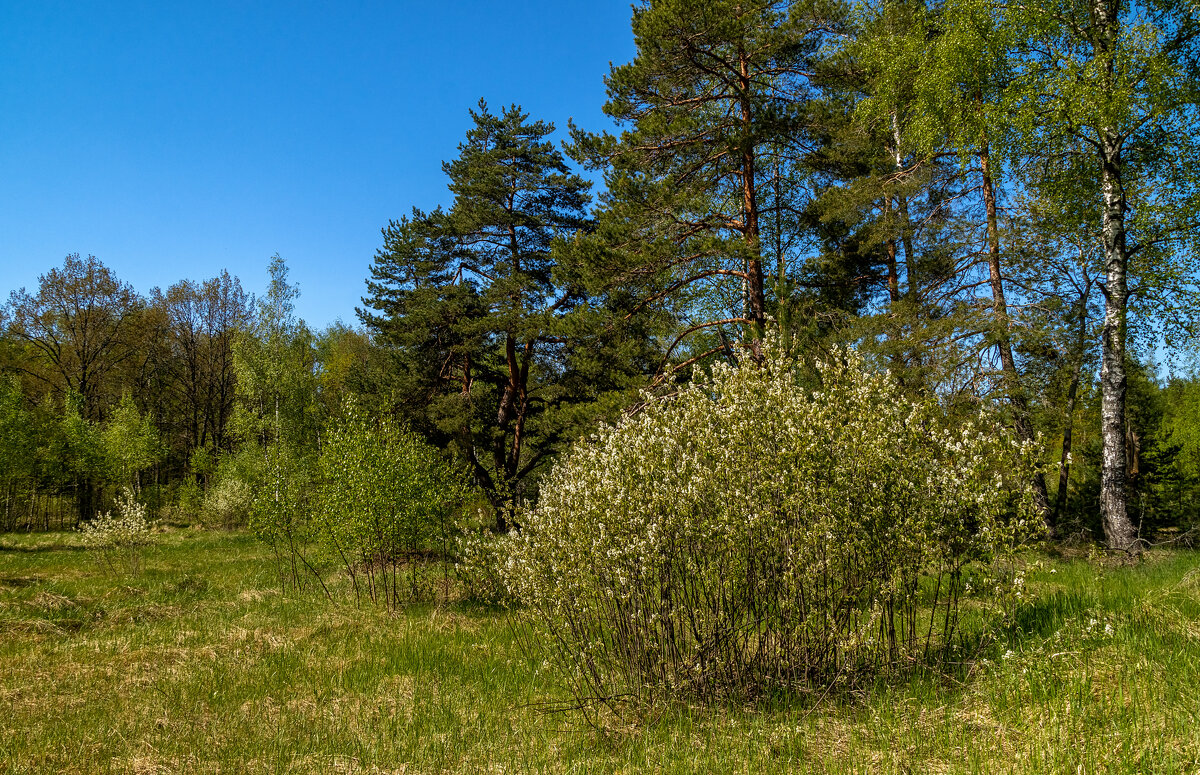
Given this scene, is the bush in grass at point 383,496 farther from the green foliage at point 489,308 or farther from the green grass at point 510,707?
the green foliage at point 489,308

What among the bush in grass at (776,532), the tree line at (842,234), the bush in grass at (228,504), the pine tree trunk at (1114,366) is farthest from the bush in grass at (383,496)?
the bush in grass at (228,504)

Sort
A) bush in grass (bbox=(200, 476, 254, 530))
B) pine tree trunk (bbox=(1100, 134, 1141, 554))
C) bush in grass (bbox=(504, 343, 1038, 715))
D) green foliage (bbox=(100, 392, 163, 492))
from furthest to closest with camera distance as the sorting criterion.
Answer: green foliage (bbox=(100, 392, 163, 492))
bush in grass (bbox=(200, 476, 254, 530))
pine tree trunk (bbox=(1100, 134, 1141, 554))
bush in grass (bbox=(504, 343, 1038, 715))

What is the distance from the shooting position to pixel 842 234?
652 inches

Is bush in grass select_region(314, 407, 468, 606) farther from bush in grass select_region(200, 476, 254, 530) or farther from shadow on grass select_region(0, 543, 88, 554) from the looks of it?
bush in grass select_region(200, 476, 254, 530)

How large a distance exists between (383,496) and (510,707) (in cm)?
596

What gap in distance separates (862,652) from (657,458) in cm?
265

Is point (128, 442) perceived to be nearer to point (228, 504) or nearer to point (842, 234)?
point (228, 504)

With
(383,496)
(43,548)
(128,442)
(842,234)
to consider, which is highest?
(842,234)

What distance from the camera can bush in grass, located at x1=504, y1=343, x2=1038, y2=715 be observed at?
16.3ft

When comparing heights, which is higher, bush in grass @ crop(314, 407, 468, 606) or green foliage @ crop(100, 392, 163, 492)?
green foliage @ crop(100, 392, 163, 492)

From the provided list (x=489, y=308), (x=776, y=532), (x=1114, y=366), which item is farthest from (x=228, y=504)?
(x=1114, y=366)

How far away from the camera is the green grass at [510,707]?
3756mm

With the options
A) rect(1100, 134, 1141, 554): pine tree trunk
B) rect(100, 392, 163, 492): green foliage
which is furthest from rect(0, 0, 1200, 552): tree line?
rect(100, 392, 163, 492): green foliage

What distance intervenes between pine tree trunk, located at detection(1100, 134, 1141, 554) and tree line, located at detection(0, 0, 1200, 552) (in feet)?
0.13
